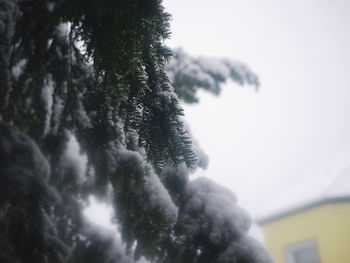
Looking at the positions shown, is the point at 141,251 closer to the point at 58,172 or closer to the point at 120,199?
the point at 120,199

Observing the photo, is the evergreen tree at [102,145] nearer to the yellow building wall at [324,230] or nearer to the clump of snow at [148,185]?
the clump of snow at [148,185]

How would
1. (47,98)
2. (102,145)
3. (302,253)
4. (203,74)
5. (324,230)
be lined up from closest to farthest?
(102,145) < (47,98) < (203,74) < (324,230) < (302,253)

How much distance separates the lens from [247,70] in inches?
148

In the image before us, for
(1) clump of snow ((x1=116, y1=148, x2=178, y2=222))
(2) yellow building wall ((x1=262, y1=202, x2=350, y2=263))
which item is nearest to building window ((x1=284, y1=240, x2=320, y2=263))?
(2) yellow building wall ((x1=262, y1=202, x2=350, y2=263))

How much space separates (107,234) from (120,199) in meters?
0.44

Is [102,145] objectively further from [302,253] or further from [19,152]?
[302,253]

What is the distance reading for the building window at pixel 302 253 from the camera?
25.2 feet

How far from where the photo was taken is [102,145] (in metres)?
1.05

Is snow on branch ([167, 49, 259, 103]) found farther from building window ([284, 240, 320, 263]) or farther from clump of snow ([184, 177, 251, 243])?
building window ([284, 240, 320, 263])

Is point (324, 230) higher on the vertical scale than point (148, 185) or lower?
higher

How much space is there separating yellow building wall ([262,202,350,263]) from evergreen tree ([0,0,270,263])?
679 cm

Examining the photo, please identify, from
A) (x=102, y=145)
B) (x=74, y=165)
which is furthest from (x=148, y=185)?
(x=74, y=165)

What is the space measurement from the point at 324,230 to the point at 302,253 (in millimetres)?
1170

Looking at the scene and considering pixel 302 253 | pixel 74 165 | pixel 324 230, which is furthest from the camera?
pixel 302 253
